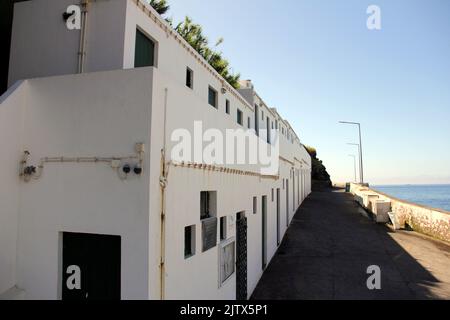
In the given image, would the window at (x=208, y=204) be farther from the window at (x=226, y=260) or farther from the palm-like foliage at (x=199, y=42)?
the palm-like foliage at (x=199, y=42)

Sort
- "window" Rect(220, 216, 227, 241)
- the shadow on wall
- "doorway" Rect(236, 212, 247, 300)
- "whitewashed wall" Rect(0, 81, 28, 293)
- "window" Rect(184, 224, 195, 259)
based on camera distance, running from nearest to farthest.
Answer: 1. "whitewashed wall" Rect(0, 81, 28, 293)
2. "window" Rect(184, 224, 195, 259)
3. the shadow on wall
4. "window" Rect(220, 216, 227, 241)
5. "doorway" Rect(236, 212, 247, 300)

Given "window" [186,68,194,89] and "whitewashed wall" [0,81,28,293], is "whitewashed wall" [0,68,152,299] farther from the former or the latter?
"window" [186,68,194,89]

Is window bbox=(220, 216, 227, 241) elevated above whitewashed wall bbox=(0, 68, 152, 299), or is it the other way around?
whitewashed wall bbox=(0, 68, 152, 299)

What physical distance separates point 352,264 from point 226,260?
9.90 metres

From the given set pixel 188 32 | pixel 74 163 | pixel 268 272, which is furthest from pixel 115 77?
pixel 188 32

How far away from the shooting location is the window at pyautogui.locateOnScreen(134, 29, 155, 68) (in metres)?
7.51

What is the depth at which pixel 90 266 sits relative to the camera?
19.5ft

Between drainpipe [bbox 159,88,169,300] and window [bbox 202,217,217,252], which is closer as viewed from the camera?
drainpipe [bbox 159,88,169,300]

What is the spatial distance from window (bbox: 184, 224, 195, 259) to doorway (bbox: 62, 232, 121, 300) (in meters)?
1.90

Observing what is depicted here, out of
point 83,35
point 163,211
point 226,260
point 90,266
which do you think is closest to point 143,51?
point 83,35

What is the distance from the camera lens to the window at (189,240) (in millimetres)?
7233

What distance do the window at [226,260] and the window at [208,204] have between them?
41.8 inches

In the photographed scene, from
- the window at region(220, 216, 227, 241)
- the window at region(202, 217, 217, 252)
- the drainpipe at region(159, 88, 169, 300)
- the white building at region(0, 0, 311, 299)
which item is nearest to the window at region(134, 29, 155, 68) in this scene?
the white building at region(0, 0, 311, 299)
